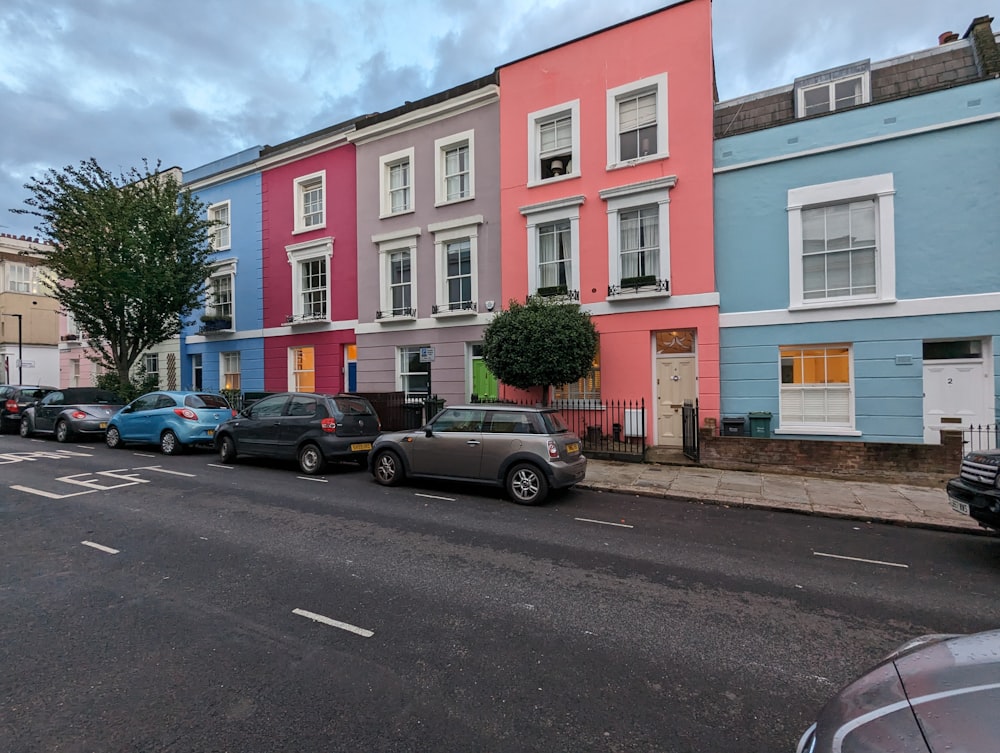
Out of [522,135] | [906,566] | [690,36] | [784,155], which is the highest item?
[690,36]

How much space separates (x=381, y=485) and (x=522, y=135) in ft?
35.9

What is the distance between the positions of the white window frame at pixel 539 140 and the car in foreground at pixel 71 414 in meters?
14.3

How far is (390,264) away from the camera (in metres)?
16.9

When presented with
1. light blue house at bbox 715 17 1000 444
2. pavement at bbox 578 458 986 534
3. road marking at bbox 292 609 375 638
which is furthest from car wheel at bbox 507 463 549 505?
light blue house at bbox 715 17 1000 444

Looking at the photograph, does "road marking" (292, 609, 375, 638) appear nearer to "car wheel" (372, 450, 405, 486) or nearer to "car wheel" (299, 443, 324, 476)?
"car wheel" (372, 450, 405, 486)

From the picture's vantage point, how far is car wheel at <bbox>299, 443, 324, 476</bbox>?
977 centimetres

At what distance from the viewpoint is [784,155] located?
37.5ft

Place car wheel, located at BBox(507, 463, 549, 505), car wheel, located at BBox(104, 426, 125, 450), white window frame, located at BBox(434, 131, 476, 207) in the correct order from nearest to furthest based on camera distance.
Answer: car wheel, located at BBox(507, 463, 549, 505)
car wheel, located at BBox(104, 426, 125, 450)
white window frame, located at BBox(434, 131, 476, 207)

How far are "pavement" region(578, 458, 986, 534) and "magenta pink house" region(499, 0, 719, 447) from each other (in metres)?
2.46

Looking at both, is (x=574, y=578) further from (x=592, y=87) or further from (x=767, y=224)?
(x=592, y=87)

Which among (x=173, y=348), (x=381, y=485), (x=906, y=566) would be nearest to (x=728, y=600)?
(x=906, y=566)

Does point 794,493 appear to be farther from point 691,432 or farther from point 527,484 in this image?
point 527,484

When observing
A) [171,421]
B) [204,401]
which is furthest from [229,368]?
[171,421]

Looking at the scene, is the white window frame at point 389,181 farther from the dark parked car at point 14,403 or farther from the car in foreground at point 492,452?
the dark parked car at point 14,403
